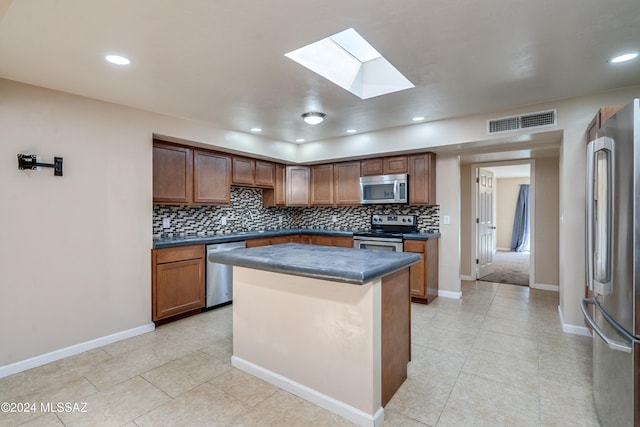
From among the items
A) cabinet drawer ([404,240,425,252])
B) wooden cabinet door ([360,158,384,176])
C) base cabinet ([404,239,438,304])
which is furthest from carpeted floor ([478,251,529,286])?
wooden cabinet door ([360,158,384,176])

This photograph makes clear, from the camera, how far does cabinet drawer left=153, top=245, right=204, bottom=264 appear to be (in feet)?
11.2

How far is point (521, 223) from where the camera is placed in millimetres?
9164

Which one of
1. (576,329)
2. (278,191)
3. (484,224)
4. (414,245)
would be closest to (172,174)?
(278,191)

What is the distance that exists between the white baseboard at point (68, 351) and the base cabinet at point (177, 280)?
0.21m

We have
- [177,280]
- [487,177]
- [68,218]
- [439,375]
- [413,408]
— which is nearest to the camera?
[413,408]

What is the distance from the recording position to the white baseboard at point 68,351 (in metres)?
2.47

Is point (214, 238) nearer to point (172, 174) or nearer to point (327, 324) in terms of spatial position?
point (172, 174)

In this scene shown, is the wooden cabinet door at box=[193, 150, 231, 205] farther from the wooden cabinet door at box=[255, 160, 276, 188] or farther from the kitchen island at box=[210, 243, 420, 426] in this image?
the kitchen island at box=[210, 243, 420, 426]

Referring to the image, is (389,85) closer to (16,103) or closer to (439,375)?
(439,375)

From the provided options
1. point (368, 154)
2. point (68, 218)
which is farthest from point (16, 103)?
point (368, 154)

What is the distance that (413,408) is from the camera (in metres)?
1.99

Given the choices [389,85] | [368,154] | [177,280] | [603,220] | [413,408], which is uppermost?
[389,85]

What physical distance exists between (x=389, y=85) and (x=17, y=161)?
10.8 feet

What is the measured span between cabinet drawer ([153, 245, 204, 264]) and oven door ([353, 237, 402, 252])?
2.24 metres
